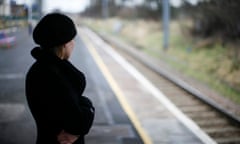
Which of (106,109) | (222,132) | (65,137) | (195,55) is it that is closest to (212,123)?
(222,132)

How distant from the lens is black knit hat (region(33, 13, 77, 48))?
2.16 m

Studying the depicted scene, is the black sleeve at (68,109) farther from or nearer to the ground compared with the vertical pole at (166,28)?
farther from the ground

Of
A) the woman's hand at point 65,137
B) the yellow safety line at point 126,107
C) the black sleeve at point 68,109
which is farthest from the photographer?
the yellow safety line at point 126,107

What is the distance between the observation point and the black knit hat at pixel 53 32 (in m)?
2.16

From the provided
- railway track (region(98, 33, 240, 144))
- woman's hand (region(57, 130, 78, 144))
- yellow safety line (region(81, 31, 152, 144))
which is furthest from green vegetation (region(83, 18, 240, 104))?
woman's hand (region(57, 130, 78, 144))

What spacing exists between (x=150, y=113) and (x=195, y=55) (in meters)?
9.43

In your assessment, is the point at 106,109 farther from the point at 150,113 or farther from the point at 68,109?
Result: the point at 68,109

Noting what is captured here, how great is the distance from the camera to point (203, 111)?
8.30 m

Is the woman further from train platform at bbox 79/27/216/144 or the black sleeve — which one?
train platform at bbox 79/27/216/144

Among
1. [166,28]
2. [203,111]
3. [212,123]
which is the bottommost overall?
[166,28]

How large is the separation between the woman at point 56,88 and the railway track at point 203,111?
15.4ft

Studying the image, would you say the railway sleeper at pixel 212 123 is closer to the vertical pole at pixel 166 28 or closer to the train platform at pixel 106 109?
the train platform at pixel 106 109

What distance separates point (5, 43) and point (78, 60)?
1069 mm

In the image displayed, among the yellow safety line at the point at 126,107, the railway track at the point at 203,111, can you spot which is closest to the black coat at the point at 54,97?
the yellow safety line at the point at 126,107
